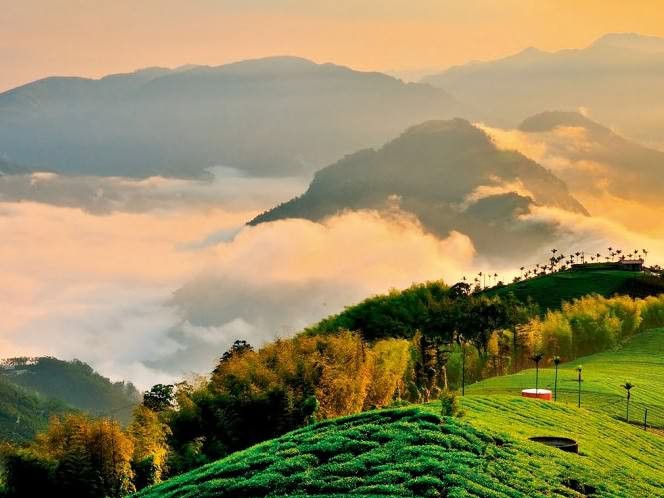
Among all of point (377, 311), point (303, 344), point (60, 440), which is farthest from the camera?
point (377, 311)

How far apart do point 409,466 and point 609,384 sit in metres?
45.0

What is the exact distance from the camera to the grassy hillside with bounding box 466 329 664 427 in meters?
59.7

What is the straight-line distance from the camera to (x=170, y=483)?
3209 cm

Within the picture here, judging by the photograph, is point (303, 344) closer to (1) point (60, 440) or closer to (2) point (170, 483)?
(1) point (60, 440)

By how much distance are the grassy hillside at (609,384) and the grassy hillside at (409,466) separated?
2226 cm

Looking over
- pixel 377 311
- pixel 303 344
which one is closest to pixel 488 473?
pixel 303 344

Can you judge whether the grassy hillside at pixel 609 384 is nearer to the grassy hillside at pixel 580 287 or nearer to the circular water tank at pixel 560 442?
the circular water tank at pixel 560 442

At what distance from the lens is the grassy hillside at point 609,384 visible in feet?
196

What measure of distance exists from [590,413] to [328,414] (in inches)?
659

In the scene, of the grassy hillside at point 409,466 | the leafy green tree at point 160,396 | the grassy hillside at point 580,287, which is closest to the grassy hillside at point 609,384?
the grassy hillside at point 409,466

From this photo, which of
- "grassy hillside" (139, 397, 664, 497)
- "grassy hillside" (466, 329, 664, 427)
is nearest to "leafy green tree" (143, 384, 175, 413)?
"grassy hillside" (466, 329, 664, 427)

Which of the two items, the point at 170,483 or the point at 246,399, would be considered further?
the point at 246,399

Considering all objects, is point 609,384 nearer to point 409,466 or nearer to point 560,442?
Result: point 560,442

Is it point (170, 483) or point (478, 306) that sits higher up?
point (478, 306)
